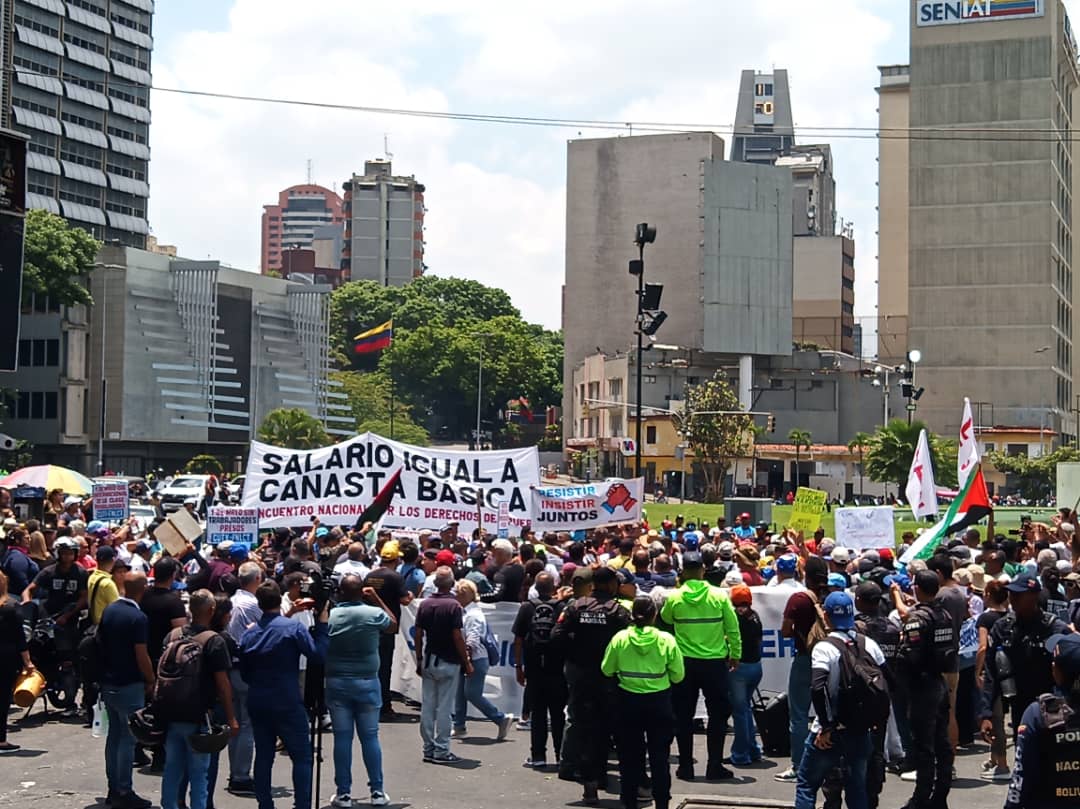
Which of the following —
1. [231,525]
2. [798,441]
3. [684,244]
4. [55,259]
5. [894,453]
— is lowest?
[231,525]

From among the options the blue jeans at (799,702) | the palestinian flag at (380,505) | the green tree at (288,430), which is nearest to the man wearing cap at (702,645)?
the blue jeans at (799,702)

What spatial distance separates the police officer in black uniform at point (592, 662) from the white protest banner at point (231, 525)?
892 cm

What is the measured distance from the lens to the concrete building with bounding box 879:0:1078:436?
4220 inches

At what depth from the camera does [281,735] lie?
10672 mm

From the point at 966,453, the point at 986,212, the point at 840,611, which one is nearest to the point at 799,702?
the point at 840,611

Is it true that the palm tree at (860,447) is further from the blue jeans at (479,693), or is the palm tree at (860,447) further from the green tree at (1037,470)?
the blue jeans at (479,693)

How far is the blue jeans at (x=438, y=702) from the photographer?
1317 cm

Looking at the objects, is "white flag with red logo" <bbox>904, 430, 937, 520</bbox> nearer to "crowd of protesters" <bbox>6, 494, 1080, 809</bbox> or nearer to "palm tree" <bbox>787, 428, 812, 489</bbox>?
"crowd of protesters" <bbox>6, 494, 1080, 809</bbox>

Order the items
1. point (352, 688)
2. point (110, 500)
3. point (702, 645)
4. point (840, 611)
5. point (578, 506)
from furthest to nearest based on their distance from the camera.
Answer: point (110, 500), point (578, 506), point (702, 645), point (352, 688), point (840, 611)

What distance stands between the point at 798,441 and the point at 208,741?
93515 millimetres

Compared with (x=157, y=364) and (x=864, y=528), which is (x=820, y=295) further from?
(x=864, y=528)

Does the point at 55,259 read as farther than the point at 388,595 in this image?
Yes

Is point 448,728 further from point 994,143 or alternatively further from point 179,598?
point 994,143

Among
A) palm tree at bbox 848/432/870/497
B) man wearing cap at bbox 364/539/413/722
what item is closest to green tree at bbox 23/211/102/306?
palm tree at bbox 848/432/870/497
